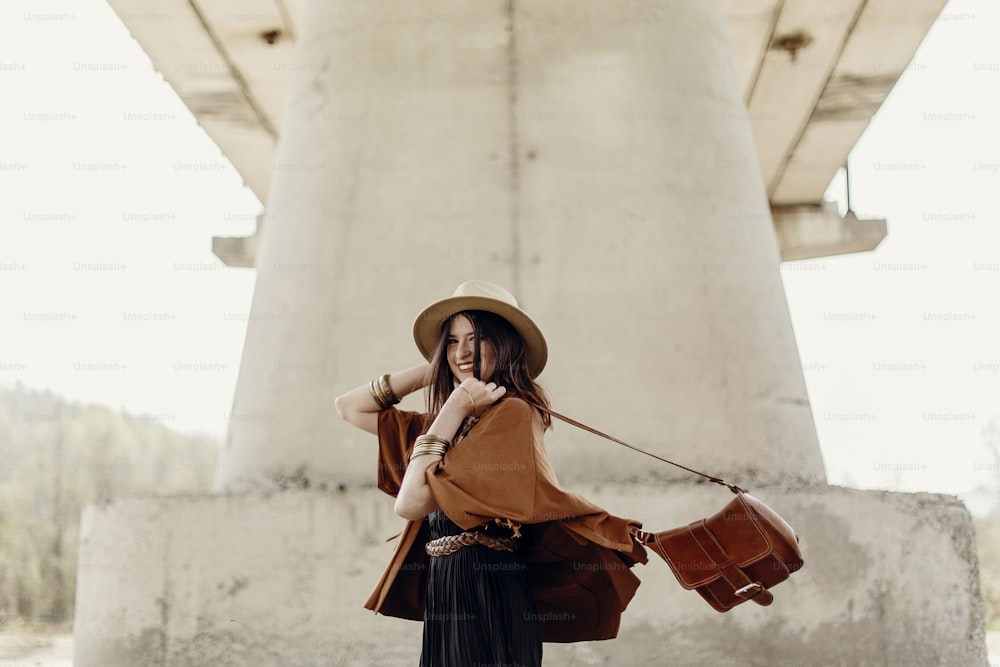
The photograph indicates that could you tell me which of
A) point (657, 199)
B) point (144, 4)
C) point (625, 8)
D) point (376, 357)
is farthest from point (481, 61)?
point (144, 4)

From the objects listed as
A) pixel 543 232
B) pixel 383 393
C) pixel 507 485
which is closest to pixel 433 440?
pixel 507 485

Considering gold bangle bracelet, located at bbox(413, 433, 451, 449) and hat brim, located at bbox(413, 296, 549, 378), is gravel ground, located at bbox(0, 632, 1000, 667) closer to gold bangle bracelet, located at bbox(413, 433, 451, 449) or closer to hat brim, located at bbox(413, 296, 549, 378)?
hat brim, located at bbox(413, 296, 549, 378)

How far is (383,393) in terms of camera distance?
153 inches

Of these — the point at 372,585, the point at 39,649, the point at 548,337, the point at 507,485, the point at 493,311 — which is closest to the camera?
the point at 507,485

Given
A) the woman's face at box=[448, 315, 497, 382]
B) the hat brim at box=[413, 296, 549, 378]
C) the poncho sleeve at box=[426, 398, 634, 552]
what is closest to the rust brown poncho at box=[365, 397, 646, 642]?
the poncho sleeve at box=[426, 398, 634, 552]

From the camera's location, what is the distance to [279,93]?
1247 centimetres

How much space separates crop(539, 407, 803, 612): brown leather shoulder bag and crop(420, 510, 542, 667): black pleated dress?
0.43 m

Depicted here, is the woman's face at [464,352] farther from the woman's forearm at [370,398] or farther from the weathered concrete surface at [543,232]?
the weathered concrete surface at [543,232]

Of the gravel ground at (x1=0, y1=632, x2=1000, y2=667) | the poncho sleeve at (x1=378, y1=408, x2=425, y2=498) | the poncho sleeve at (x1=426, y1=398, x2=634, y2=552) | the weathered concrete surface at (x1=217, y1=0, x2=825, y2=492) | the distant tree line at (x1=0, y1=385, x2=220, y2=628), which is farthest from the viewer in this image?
the distant tree line at (x1=0, y1=385, x2=220, y2=628)

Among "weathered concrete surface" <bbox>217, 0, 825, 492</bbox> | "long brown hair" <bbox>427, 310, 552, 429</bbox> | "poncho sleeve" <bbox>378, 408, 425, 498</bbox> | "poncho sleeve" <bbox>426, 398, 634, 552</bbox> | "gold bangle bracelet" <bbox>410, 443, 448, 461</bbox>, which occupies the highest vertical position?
"weathered concrete surface" <bbox>217, 0, 825, 492</bbox>

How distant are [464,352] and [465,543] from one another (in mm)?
634

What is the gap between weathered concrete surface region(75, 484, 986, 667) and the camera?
4613mm

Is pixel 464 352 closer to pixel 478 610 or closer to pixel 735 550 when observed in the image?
pixel 478 610

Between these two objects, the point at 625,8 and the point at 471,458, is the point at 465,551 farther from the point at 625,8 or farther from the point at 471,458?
the point at 625,8
